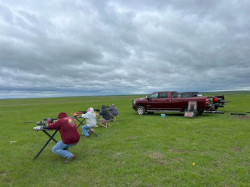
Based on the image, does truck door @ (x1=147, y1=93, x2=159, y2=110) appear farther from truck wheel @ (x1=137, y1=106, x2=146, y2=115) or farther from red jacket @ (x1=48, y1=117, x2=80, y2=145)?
red jacket @ (x1=48, y1=117, x2=80, y2=145)

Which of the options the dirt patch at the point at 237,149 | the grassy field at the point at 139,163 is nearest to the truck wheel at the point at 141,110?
the grassy field at the point at 139,163

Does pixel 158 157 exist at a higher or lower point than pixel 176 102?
lower

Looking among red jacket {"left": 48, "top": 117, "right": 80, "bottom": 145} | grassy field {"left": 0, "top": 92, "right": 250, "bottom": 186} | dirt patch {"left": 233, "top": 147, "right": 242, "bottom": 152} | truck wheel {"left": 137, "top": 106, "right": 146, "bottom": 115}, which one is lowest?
grassy field {"left": 0, "top": 92, "right": 250, "bottom": 186}

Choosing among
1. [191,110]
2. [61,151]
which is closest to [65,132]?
[61,151]

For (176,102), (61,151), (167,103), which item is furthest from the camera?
(167,103)

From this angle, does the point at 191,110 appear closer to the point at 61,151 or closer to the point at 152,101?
the point at 152,101

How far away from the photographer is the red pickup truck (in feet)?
42.4

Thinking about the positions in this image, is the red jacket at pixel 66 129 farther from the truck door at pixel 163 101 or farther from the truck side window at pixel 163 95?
the truck side window at pixel 163 95

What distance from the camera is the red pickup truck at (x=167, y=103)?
1294cm

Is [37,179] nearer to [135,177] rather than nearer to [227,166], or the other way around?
[135,177]

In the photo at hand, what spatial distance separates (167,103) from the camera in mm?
14250

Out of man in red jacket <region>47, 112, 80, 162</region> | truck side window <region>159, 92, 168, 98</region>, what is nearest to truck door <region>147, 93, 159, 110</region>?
truck side window <region>159, 92, 168, 98</region>

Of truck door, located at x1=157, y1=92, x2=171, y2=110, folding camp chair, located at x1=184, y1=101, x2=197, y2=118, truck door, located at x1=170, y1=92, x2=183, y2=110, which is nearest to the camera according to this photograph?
folding camp chair, located at x1=184, y1=101, x2=197, y2=118

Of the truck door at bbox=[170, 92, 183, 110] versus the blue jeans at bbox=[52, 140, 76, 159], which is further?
the truck door at bbox=[170, 92, 183, 110]
